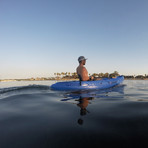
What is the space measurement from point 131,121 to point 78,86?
7245mm

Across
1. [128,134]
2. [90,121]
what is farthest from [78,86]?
[128,134]

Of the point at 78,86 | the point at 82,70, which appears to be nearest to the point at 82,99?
the point at 78,86

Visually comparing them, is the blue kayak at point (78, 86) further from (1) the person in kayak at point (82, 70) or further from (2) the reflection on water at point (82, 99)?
(2) the reflection on water at point (82, 99)

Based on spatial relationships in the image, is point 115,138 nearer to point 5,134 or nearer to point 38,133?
point 38,133

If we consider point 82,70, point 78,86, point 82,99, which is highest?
point 82,70

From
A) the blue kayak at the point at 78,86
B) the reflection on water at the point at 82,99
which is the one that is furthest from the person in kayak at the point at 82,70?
the reflection on water at the point at 82,99

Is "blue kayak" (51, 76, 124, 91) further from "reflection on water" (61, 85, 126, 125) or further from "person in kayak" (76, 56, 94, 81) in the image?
A: "reflection on water" (61, 85, 126, 125)

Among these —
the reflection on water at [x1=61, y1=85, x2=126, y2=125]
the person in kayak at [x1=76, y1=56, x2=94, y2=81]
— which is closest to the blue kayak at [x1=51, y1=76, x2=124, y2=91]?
the person in kayak at [x1=76, y1=56, x2=94, y2=81]

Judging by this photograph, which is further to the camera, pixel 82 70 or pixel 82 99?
pixel 82 70

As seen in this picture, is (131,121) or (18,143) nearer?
(18,143)

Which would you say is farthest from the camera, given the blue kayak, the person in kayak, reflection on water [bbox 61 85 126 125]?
the person in kayak

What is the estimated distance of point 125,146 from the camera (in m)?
1.58

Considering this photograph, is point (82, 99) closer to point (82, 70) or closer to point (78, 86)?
point (78, 86)

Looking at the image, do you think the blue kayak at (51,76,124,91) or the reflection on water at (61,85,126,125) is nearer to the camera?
the reflection on water at (61,85,126,125)
